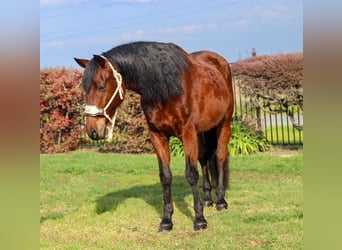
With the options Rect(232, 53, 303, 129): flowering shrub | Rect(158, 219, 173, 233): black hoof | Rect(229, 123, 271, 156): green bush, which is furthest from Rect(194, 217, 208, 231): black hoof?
Rect(232, 53, 303, 129): flowering shrub

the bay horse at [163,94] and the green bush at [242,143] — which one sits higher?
the bay horse at [163,94]

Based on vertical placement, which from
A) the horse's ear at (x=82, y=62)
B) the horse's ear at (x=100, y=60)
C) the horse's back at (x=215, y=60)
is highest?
the horse's back at (x=215, y=60)

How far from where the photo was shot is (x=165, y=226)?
15.8ft

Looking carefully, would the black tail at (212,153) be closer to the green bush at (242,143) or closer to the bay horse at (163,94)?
the bay horse at (163,94)

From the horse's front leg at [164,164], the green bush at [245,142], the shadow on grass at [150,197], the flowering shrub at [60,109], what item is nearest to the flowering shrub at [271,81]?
the green bush at [245,142]

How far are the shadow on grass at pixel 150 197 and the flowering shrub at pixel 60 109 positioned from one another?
250 inches

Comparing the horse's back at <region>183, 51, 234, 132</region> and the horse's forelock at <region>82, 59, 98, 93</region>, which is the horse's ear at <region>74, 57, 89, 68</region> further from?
the horse's back at <region>183, 51, 234, 132</region>

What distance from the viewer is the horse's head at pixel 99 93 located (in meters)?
4.04

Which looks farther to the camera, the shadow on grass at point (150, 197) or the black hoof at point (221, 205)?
the shadow on grass at point (150, 197)

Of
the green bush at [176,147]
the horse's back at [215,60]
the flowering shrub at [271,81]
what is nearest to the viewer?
the horse's back at [215,60]

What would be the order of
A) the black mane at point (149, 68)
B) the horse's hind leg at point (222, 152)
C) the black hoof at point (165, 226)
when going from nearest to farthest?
the black mane at point (149, 68) < the black hoof at point (165, 226) < the horse's hind leg at point (222, 152)
